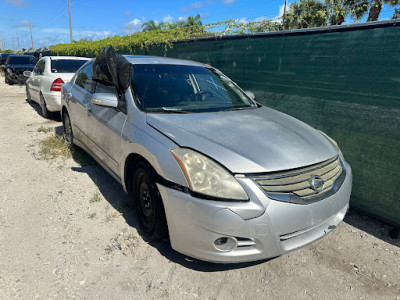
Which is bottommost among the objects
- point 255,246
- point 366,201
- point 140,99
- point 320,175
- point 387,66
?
point 366,201

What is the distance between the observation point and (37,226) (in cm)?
288

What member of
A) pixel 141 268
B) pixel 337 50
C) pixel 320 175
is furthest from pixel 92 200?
pixel 337 50

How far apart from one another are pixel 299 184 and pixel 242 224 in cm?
54

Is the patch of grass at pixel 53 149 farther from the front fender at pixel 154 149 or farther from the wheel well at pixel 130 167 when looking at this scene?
the front fender at pixel 154 149

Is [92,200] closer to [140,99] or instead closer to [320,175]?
[140,99]

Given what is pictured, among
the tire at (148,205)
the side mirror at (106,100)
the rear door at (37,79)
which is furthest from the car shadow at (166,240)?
the rear door at (37,79)

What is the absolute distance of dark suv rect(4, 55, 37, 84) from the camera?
14.0m

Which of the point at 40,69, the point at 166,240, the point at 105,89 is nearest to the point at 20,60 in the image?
the point at 40,69

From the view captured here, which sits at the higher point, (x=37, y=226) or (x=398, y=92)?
(x=398, y=92)

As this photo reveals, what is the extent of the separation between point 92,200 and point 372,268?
299 cm

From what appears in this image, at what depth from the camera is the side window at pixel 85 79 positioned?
13.0ft

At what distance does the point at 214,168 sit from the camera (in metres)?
2.02

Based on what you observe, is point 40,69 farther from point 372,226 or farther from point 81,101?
point 372,226

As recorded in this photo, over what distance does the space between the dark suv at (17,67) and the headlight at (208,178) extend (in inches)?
586
